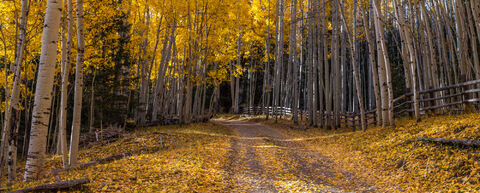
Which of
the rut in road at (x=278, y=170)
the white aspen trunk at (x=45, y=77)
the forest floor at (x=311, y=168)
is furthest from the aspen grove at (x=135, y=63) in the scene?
the rut in road at (x=278, y=170)

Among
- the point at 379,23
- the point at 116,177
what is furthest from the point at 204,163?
the point at 379,23

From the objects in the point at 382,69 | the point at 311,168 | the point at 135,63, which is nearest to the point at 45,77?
the point at 311,168

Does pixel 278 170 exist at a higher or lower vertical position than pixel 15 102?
lower

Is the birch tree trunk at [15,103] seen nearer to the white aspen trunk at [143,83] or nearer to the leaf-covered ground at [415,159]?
the leaf-covered ground at [415,159]

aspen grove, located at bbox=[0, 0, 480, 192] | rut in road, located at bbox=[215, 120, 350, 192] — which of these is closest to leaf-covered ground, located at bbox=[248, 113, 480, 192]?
rut in road, located at bbox=[215, 120, 350, 192]

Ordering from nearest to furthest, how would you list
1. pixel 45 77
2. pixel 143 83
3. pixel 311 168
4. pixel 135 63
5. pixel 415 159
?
pixel 45 77
pixel 415 159
pixel 311 168
pixel 135 63
pixel 143 83

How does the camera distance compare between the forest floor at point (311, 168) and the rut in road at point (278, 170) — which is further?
the rut in road at point (278, 170)

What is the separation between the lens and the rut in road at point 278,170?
533 centimetres

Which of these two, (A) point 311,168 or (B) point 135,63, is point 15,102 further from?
(B) point 135,63

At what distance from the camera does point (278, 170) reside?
6.55 m

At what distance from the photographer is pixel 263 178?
596 centimetres

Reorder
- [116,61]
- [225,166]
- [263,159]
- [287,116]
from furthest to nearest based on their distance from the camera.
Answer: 1. [287,116]
2. [116,61]
3. [263,159]
4. [225,166]

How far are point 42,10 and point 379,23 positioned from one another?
10.7 meters

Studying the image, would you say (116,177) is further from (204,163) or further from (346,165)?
(346,165)
